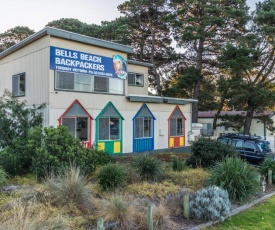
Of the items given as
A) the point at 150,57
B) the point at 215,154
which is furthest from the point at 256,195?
the point at 150,57

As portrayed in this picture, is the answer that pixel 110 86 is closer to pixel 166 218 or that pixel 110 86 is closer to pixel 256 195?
pixel 256 195

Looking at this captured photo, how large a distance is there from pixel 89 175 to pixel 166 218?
16.2 ft

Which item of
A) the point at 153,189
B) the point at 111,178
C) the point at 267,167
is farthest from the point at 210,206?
the point at 267,167

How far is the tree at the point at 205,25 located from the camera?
24.2m

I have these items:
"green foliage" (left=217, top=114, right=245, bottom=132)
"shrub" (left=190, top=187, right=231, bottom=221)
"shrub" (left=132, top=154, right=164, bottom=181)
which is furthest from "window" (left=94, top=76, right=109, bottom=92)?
"green foliage" (left=217, top=114, right=245, bottom=132)

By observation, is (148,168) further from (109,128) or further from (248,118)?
(248,118)

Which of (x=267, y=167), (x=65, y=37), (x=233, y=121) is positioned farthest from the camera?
(x=233, y=121)

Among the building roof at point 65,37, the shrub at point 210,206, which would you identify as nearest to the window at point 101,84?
the building roof at point 65,37

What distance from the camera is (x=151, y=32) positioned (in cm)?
2858

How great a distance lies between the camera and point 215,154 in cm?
1129

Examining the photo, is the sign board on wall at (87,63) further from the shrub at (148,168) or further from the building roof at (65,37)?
the shrub at (148,168)

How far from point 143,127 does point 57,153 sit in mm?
8630

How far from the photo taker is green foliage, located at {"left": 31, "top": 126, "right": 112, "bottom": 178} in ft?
29.7

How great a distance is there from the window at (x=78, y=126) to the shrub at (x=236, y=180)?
25.7 feet
